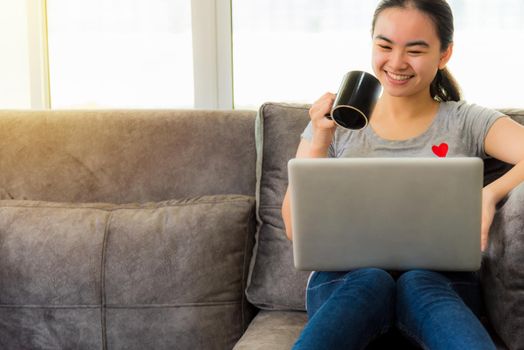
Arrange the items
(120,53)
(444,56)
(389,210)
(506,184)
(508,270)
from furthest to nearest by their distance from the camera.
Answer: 1. (120,53)
2. (444,56)
3. (506,184)
4. (508,270)
5. (389,210)

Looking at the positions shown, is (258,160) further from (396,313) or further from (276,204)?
(396,313)

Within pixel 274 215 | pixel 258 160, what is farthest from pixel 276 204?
pixel 258 160

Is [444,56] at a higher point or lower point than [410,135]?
higher

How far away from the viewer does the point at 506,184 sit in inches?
61.4

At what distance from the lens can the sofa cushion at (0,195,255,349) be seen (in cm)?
174

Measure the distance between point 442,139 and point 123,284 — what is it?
84 cm

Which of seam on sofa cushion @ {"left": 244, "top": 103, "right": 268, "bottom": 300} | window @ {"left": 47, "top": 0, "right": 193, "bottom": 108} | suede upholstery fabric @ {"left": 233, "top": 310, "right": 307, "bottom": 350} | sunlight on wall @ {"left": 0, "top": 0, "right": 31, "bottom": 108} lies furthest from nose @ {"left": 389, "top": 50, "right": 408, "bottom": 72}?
sunlight on wall @ {"left": 0, "top": 0, "right": 31, "bottom": 108}

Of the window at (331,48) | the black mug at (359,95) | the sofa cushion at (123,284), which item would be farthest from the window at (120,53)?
the black mug at (359,95)

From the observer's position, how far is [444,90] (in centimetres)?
186

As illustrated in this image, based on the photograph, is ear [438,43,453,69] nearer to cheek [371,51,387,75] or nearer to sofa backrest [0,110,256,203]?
cheek [371,51,387,75]

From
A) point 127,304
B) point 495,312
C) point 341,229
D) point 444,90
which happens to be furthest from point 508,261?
point 127,304

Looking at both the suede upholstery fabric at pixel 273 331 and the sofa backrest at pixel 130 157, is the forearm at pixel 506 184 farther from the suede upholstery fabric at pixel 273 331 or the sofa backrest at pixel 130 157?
the sofa backrest at pixel 130 157

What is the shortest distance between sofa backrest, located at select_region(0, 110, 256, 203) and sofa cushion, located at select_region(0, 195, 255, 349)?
0.18 metres

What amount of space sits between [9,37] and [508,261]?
2.32 metres
